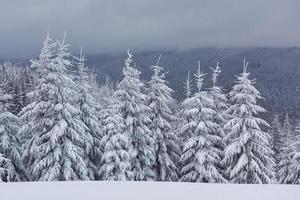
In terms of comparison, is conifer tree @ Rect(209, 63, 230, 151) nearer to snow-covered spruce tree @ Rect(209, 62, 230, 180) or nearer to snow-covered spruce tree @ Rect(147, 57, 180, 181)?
snow-covered spruce tree @ Rect(209, 62, 230, 180)

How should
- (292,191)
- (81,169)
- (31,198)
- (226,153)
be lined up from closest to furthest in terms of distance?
(31,198) < (292,191) < (81,169) < (226,153)

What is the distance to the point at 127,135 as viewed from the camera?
89.2 ft

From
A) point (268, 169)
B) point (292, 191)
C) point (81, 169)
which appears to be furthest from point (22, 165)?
point (292, 191)

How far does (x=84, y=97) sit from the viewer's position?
2838 centimetres

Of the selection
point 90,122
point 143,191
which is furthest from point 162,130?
point 143,191

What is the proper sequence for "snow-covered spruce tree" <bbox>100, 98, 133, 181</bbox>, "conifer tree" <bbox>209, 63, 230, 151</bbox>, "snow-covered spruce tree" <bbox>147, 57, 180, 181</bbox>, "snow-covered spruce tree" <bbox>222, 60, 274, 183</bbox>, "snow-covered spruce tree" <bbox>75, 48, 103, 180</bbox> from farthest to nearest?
"conifer tree" <bbox>209, 63, 230, 151</bbox>, "snow-covered spruce tree" <bbox>147, 57, 180, 181</bbox>, "snow-covered spruce tree" <bbox>75, 48, 103, 180</bbox>, "snow-covered spruce tree" <bbox>100, 98, 133, 181</bbox>, "snow-covered spruce tree" <bbox>222, 60, 274, 183</bbox>

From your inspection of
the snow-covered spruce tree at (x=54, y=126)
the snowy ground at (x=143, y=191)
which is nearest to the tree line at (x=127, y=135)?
the snow-covered spruce tree at (x=54, y=126)

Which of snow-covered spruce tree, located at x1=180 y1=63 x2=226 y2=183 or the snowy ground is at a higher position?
the snowy ground

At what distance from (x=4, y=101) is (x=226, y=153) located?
15.8 metres

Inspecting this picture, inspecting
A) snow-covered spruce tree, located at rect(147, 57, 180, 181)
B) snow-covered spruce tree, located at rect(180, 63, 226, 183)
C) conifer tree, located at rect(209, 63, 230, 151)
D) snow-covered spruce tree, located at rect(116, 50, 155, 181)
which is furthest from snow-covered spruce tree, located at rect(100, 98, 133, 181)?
conifer tree, located at rect(209, 63, 230, 151)

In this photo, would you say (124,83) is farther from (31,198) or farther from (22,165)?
(31,198)

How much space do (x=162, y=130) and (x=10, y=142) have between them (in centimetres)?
1083

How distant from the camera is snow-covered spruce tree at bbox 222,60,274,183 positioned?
25266 mm

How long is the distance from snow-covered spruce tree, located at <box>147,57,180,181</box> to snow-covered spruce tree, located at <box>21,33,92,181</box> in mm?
5748
